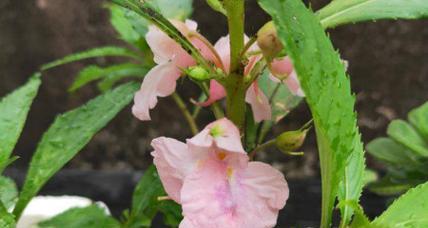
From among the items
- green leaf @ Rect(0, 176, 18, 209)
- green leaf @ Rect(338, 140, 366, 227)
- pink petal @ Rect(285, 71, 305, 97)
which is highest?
pink petal @ Rect(285, 71, 305, 97)

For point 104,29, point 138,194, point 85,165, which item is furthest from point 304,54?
point 85,165

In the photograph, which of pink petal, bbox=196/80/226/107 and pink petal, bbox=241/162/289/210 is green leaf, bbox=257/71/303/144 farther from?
pink petal, bbox=241/162/289/210

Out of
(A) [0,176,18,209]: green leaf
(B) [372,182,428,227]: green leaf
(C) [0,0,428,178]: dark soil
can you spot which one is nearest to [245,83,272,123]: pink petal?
(B) [372,182,428,227]: green leaf

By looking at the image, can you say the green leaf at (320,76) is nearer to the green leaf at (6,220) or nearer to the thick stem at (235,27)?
the thick stem at (235,27)

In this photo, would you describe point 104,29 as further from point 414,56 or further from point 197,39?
point 197,39

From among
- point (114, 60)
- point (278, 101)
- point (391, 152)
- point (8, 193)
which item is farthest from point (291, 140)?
point (114, 60)

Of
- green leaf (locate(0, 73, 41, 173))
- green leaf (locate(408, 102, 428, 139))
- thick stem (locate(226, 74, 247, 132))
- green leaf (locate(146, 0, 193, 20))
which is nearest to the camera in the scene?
thick stem (locate(226, 74, 247, 132))

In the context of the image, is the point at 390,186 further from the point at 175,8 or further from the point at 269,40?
the point at 269,40
